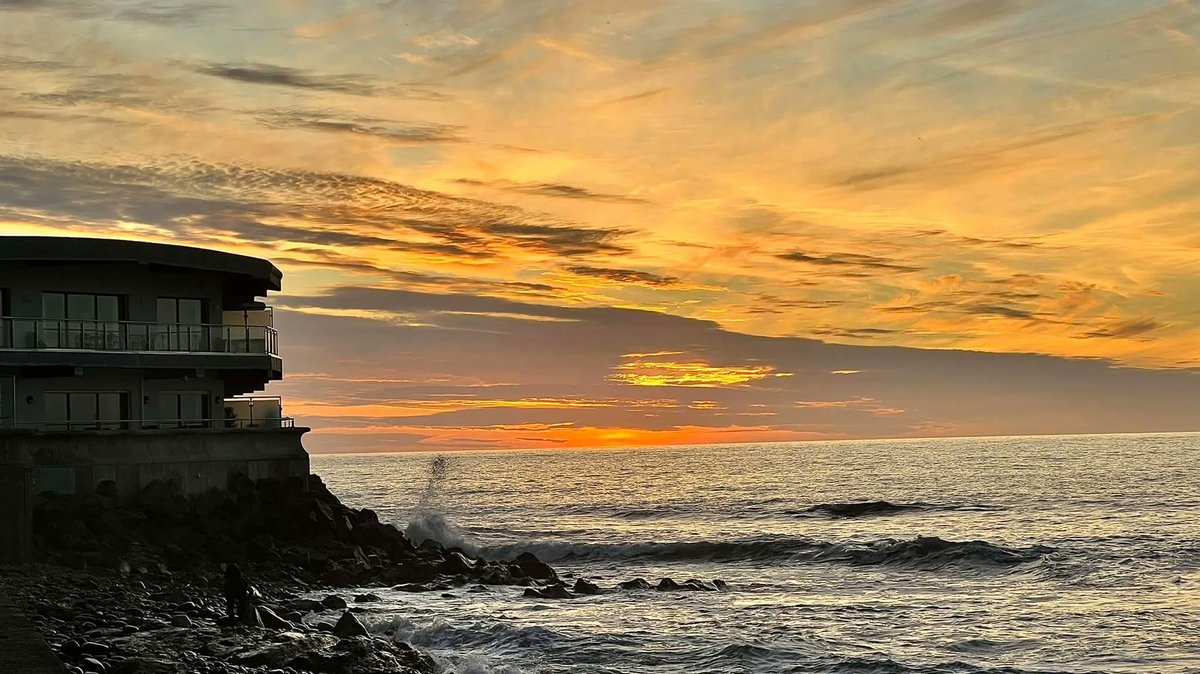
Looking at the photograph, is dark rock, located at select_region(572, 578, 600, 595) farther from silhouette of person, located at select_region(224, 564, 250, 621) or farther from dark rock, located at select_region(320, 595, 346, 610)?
silhouette of person, located at select_region(224, 564, 250, 621)

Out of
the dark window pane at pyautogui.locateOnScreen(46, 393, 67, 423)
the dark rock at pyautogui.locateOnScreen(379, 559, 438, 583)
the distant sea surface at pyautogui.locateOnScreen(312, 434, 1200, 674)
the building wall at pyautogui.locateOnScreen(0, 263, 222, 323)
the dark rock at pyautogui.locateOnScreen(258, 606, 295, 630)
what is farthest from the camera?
the building wall at pyautogui.locateOnScreen(0, 263, 222, 323)

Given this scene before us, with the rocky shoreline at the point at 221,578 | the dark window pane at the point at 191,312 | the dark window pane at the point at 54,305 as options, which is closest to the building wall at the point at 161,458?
the rocky shoreline at the point at 221,578

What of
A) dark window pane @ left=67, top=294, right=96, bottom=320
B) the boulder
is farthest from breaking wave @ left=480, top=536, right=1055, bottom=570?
dark window pane @ left=67, top=294, right=96, bottom=320

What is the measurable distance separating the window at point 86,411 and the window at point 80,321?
1.72 m

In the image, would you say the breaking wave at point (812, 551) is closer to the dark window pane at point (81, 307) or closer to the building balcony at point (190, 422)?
the building balcony at point (190, 422)

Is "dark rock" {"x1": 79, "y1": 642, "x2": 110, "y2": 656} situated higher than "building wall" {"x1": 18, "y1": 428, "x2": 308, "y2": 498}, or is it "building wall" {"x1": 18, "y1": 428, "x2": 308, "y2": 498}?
"building wall" {"x1": 18, "y1": 428, "x2": 308, "y2": 498}

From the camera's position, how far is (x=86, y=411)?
36.6 metres

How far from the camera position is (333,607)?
2853 centimetres

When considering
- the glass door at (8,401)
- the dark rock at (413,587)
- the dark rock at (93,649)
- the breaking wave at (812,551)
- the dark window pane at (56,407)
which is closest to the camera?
the dark rock at (93,649)

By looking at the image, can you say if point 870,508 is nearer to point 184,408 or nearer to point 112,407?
point 184,408

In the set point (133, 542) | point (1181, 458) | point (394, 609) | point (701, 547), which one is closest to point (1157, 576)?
point (701, 547)

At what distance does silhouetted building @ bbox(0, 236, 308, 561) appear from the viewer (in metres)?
34.3

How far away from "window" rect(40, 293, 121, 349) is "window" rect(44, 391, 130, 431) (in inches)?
67.8

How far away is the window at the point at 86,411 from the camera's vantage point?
3566cm
